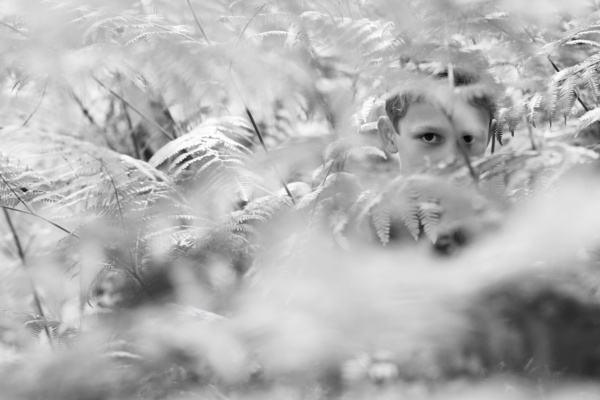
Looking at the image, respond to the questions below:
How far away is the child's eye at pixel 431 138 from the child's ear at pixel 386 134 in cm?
19

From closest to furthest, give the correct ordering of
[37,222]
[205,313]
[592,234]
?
1. [592,234]
2. [205,313]
3. [37,222]

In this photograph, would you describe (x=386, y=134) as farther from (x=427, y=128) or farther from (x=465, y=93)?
(x=465, y=93)

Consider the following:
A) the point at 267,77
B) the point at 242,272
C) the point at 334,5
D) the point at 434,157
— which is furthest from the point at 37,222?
the point at 434,157

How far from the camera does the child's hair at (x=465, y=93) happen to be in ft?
3.25

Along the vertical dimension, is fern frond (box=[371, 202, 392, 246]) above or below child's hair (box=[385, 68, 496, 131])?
below

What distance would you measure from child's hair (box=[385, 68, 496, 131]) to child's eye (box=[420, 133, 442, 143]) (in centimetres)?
7

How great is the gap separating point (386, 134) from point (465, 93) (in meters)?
0.59

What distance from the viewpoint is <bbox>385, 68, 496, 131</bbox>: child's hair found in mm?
989

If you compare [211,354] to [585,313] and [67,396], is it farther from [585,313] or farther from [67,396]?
[585,313]

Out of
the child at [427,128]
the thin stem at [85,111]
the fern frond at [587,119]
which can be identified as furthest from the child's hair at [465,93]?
the thin stem at [85,111]

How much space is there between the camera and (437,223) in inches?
31.8

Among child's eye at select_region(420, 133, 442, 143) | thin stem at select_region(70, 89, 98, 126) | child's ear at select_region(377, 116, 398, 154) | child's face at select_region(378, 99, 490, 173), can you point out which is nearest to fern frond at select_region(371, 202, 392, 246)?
child's face at select_region(378, 99, 490, 173)

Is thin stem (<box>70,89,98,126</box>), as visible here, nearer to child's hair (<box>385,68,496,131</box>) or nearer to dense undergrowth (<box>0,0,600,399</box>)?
dense undergrowth (<box>0,0,600,399</box>)

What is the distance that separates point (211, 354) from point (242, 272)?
570mm
